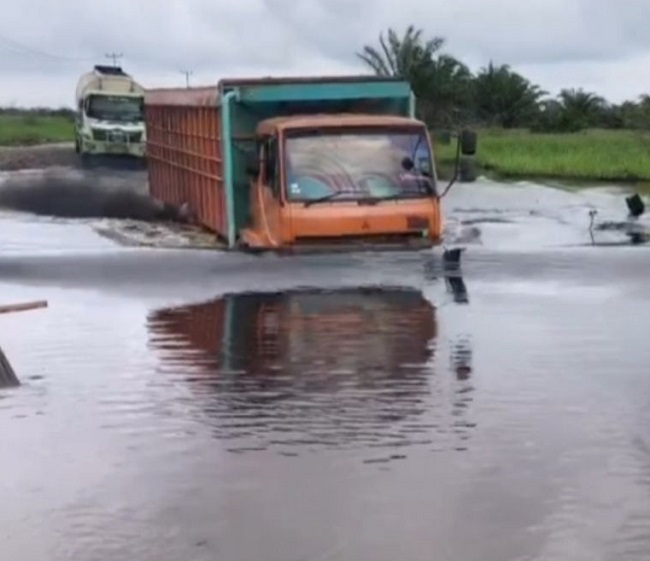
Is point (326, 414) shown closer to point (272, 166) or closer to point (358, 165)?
point (358, 165)

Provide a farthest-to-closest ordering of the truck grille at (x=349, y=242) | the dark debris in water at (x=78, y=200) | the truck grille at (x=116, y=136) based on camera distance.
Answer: the truck grille at (x=116, y=136) → the dark debris in water at (x=78, y=200) → the truck grille at (x=349, y=242)

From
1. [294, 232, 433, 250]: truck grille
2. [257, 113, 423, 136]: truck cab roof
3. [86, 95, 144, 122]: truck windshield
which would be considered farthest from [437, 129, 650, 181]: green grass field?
[294, 232, 433, 250]: truck grille

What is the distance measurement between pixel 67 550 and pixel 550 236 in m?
20.5

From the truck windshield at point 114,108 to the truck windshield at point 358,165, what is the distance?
3268 cm

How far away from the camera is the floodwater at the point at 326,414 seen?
7.51 meters

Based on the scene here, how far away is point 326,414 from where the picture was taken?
1038cm

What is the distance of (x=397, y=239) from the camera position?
66.9 ft

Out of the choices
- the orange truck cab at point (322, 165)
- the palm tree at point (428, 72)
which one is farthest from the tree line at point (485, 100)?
the orange truck cab at point (322, 165)

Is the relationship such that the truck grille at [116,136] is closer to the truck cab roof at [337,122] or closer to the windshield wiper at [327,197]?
the truck cab roof at [337,122]

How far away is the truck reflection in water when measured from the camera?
9870mm

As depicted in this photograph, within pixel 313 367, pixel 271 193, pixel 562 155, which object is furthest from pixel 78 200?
pixel 313 367

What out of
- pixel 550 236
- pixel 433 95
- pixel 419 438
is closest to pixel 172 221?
pixel 550 236

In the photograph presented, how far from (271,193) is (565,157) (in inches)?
1340

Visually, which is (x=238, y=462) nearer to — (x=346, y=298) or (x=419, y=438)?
(x=419, y=438)
